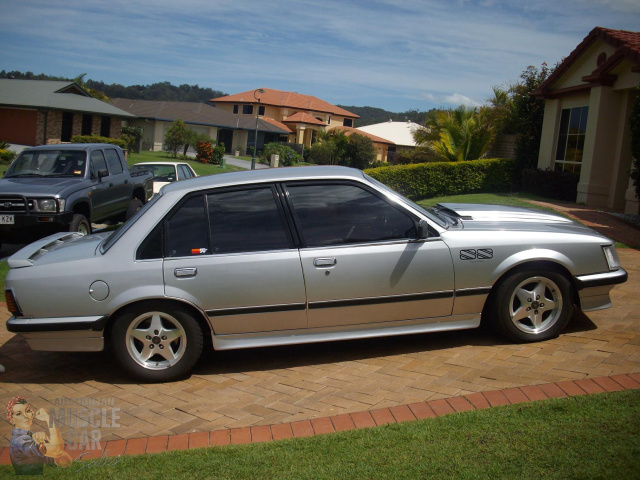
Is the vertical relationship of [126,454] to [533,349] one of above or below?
below

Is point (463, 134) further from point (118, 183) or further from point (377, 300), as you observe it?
point (377, 300)

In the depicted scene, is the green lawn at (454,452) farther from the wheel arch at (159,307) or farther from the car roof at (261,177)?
the car roof at (261,177)

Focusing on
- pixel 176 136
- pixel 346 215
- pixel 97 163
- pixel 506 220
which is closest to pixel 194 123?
pixel 176 136

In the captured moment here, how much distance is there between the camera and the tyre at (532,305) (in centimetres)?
512

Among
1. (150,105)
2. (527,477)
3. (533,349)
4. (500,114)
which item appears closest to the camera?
(527,477)

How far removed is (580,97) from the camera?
17625 mm

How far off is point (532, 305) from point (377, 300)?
1.40 m

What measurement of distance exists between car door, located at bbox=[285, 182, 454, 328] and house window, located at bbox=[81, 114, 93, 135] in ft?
138

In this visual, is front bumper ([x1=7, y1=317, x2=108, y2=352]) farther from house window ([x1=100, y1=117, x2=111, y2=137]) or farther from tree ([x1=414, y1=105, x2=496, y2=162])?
house window ([x1=100, y1=117, x2=111, y2=137])

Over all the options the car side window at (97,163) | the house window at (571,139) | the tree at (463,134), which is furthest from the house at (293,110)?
the car side window at (97,163)

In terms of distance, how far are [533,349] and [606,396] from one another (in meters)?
1.11

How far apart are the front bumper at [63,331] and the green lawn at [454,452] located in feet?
4.43

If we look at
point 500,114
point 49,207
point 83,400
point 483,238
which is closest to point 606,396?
point 483,238

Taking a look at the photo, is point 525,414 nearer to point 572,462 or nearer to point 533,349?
point 572,462
